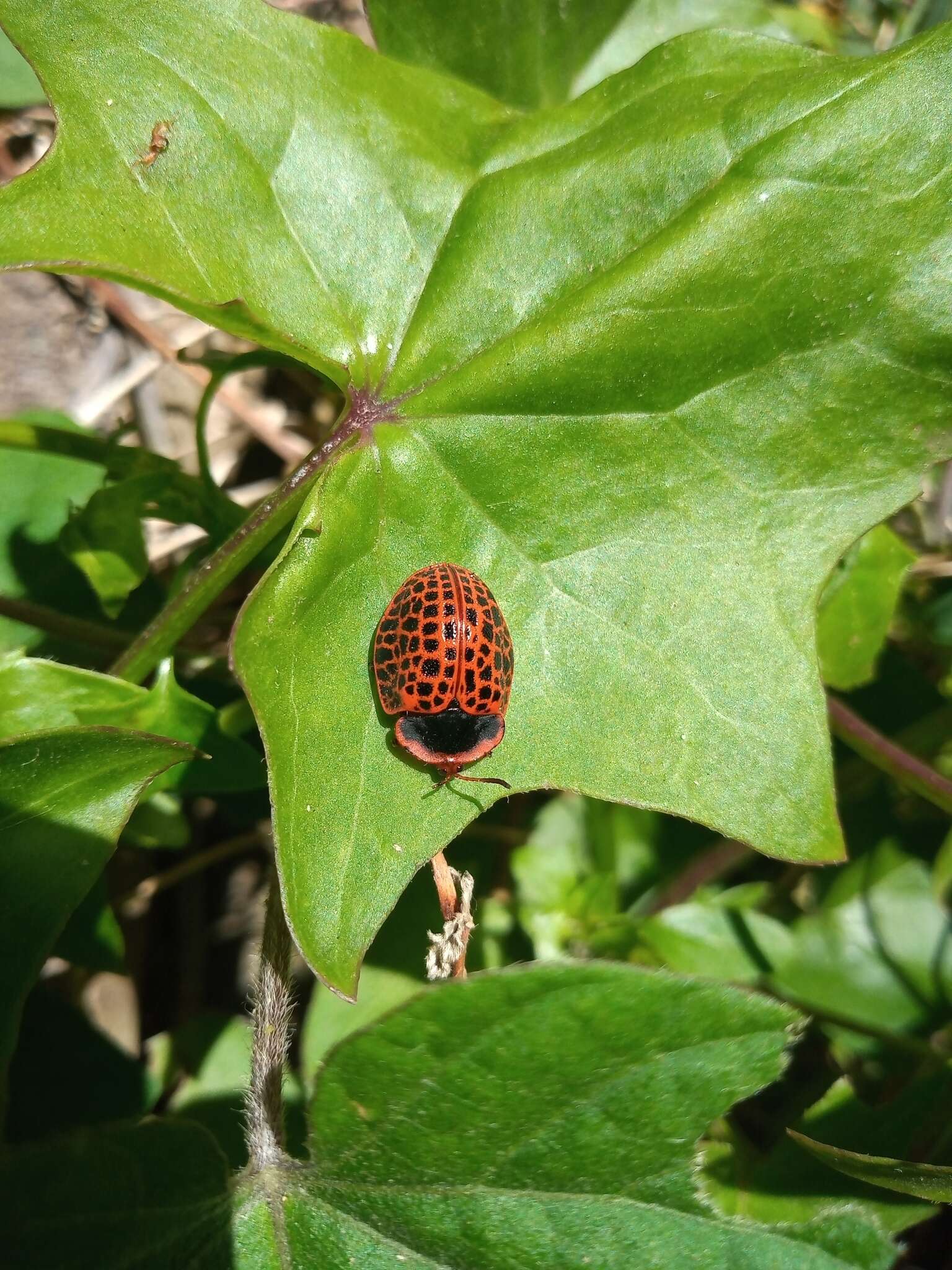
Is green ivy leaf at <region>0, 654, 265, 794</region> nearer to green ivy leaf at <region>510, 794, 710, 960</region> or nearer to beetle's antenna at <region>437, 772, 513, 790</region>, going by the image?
beetle's antenna at <region>437, 772, 513, 790</region>

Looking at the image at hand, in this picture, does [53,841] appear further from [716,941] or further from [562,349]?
[716,941]

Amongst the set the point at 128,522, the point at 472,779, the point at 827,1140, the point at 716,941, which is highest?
the point at 128,522

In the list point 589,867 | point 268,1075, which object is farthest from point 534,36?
point 268,1075

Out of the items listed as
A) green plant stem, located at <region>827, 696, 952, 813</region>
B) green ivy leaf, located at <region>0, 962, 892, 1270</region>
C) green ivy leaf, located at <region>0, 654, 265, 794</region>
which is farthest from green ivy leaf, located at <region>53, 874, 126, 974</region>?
green plant stem, located at <region>827, 696, 952, 813</region>

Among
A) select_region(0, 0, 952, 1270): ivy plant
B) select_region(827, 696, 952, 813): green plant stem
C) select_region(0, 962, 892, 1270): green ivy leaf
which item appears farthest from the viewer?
select_region(827, 696, 952, 813): green plant stem

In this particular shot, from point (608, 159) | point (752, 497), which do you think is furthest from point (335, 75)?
point (752, 497)

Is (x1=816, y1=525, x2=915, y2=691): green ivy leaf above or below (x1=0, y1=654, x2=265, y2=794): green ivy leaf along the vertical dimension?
below
